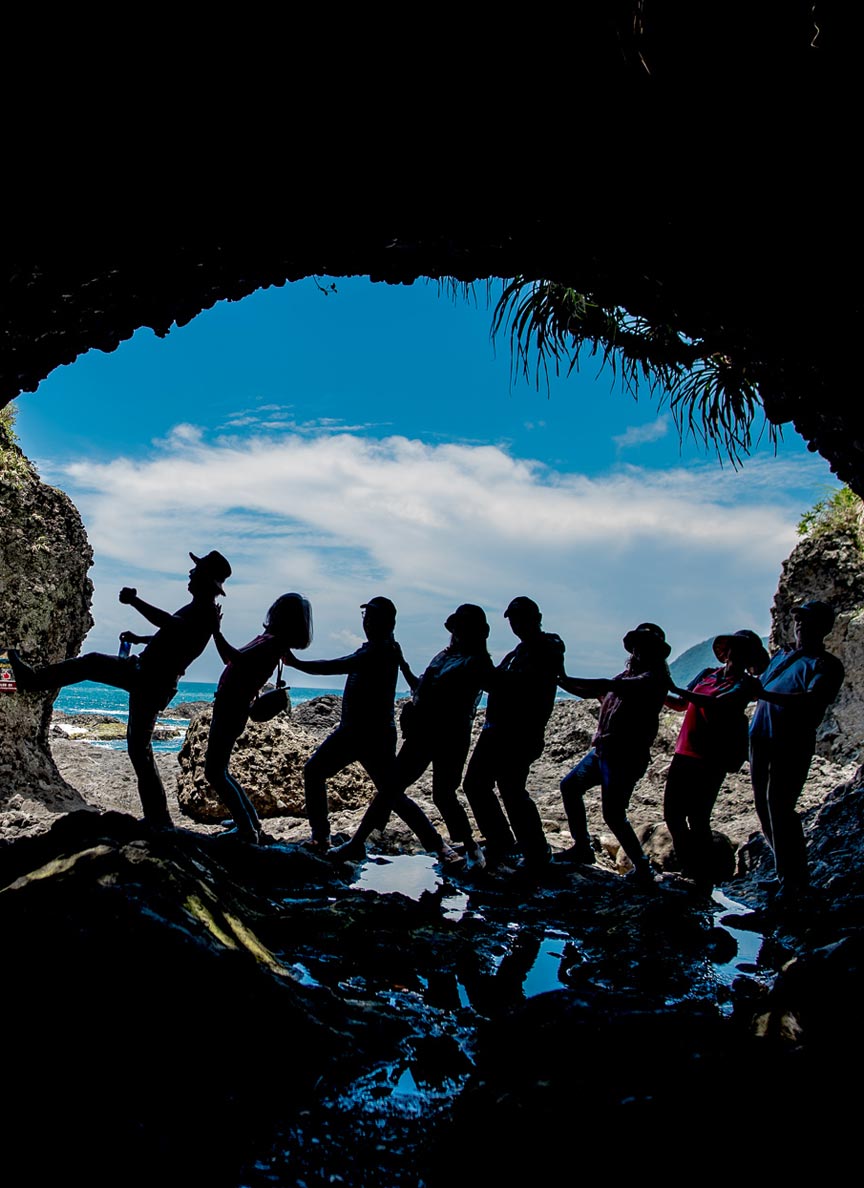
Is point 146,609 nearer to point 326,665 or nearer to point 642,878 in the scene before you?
point 326,665

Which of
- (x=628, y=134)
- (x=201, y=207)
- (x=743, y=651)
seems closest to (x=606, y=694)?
(x=743, y=651)

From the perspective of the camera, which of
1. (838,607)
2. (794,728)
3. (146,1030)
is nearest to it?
(146,1030)

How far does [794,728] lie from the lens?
5.08m

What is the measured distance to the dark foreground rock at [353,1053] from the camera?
190 centimetres

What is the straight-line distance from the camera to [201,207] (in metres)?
4.69

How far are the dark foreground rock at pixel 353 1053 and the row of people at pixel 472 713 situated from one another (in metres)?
1.94

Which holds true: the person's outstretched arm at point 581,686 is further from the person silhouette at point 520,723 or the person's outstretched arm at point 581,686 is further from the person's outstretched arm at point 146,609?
the person's outstretched arm at point 146,609

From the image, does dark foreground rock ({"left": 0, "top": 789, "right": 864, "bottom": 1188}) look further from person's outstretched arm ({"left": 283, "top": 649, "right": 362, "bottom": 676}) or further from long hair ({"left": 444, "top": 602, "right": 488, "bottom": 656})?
long hair ({"left": 444, "top": 602, "right": 488, "bottom": 656})

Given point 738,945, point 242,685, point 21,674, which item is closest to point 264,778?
point 242,685

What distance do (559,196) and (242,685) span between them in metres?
4.47

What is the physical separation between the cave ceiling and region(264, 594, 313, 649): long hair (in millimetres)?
2573

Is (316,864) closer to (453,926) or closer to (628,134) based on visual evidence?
(453,926)

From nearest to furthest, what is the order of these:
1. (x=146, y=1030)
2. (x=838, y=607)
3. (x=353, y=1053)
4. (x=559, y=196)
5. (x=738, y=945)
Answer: (x=146, y=1030) → (x=353, y=1053) → (x=738, y=945) → (x=559, y=196) → (x=838, y=607)

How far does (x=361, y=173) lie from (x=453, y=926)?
5.07 m
